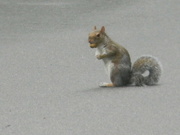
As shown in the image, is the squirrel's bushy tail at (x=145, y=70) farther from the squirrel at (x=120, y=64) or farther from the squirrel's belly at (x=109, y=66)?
the squirrel's belly at (x=109, y=66)

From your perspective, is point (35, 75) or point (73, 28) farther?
point (73, 28)

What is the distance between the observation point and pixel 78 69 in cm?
1230

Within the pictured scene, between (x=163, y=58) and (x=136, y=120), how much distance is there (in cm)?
512

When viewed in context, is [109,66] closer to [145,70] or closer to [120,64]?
[120,64]

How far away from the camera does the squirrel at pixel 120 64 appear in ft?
34.1

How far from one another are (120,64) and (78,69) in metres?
1.96

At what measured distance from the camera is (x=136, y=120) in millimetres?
8234

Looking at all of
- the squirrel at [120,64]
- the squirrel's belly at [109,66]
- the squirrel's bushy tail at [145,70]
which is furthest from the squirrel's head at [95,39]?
the squirrel's bushy tail at [145,70]

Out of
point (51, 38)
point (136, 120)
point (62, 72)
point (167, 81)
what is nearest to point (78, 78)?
point (62, 72)

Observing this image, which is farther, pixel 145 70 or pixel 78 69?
pixel 78 69

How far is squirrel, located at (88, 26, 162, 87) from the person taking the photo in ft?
34.1

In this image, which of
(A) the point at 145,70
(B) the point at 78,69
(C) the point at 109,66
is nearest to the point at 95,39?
(C) the point at 109,66

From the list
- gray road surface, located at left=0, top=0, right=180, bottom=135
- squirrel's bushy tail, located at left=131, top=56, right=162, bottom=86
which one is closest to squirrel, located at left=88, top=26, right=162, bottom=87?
squirrel's bushy tail, located at left=131, top=56, right=162, bottom=86

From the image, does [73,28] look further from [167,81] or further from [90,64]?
[167,81]
